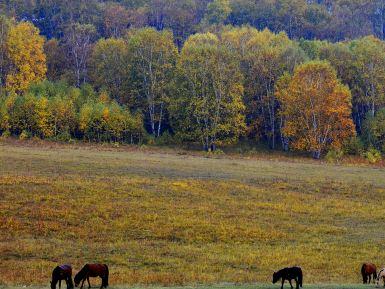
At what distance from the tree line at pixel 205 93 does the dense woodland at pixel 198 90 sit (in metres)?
0.16

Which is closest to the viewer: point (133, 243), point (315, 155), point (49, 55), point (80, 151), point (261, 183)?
point (133, 243)

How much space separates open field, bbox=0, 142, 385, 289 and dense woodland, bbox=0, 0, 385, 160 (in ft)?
69.4

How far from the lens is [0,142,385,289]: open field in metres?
27.6

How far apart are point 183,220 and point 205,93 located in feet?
169

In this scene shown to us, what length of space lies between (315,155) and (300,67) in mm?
12692

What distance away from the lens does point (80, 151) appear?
70.5m

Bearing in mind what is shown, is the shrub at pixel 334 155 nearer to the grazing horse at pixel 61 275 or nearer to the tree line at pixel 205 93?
the tree line at pixel 205 93

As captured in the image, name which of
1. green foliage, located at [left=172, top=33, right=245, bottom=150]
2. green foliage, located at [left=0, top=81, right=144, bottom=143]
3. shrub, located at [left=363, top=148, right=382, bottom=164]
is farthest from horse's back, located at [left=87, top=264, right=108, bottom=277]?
green foliage, located at [left=172, top=33, right=245, bottom=150]

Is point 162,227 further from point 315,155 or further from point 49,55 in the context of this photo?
point 49,55

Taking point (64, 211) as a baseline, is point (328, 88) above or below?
above

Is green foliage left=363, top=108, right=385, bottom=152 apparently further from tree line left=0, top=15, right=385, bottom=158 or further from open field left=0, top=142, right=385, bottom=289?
open field left=0, top=142, right=385, bottom=289

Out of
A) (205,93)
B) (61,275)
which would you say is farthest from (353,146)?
(61,275)

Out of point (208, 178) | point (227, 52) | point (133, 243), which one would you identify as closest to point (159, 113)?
point (227, 52)

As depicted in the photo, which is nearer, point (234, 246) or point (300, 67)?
point (234, 246)
